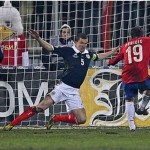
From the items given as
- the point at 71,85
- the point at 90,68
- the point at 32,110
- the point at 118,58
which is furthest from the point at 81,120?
the point at 90,68

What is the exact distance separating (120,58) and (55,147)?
447cm

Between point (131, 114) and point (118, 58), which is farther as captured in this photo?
point (118, 58)

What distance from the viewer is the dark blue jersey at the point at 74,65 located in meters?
16.1

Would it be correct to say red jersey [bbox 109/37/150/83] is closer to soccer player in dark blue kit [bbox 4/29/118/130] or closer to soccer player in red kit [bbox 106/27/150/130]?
soccer player in red kit [bbox 106/27/150/130]

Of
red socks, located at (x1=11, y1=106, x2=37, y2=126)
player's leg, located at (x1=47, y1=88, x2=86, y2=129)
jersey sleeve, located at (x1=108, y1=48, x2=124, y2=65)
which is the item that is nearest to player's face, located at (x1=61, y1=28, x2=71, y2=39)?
jersey sleeve, located at (x1=108, y1=48, x2=124, y2=65)

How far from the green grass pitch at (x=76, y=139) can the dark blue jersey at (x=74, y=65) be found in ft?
3.02

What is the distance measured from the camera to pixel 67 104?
16.4m

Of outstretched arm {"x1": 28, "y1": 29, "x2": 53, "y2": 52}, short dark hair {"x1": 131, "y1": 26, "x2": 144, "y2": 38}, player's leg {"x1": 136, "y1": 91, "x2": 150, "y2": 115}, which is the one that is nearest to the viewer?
outstretched arm {"x1": 28, "y1": 29, "x2": 53, "y2": 52}

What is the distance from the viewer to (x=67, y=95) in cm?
1620

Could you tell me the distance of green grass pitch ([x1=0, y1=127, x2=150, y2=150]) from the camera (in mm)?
12344

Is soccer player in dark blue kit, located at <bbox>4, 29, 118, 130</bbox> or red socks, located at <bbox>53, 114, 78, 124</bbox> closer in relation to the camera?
soccer player in dark blue kit, located at <bbox>4, 29, 118, 130</bbox>

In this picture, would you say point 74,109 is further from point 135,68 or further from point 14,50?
point 14,50

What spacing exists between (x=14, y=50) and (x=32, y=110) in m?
2.75

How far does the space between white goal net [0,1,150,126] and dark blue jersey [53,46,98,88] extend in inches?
60.5
